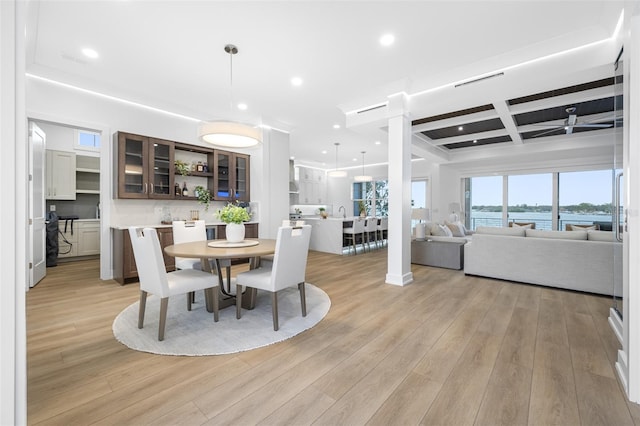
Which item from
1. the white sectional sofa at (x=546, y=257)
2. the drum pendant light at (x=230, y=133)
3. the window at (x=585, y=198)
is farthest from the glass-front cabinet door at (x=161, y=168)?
the window at (x=585, y=198)

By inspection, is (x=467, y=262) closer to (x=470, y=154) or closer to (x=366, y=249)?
(x=366, y=249)

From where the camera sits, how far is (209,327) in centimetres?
255

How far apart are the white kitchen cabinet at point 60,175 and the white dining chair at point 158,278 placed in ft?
15.1

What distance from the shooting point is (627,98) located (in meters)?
1.83

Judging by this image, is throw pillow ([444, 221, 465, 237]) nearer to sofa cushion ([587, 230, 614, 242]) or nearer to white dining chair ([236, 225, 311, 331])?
sofa cushion ([587, 230, 614, 242])

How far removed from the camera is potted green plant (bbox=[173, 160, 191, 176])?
191 inches

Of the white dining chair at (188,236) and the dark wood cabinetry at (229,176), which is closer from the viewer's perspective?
the white dining chair at (188,236)

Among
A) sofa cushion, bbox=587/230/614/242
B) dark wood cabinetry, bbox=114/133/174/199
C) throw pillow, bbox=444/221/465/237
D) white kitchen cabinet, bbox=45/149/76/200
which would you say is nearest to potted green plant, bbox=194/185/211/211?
dark wood cabinetry, bbox=114/133/174/199

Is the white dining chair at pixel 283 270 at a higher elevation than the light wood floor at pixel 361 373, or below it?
higher

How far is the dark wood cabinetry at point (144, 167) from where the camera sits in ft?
13.7

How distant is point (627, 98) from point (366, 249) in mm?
5671

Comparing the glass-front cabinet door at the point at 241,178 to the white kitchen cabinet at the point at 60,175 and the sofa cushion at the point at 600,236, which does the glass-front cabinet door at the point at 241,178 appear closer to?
the white kitchen cabinet at the point at 60,175

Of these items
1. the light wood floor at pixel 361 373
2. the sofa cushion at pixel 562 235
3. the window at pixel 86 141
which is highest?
the window at pixel 86 141
